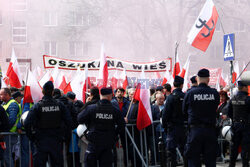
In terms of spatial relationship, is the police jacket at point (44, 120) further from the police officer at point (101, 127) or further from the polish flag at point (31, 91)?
the polish flag at point (31, 91)

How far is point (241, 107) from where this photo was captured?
269 inches

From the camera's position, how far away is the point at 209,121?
5758 mm

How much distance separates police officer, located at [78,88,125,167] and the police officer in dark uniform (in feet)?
3.21

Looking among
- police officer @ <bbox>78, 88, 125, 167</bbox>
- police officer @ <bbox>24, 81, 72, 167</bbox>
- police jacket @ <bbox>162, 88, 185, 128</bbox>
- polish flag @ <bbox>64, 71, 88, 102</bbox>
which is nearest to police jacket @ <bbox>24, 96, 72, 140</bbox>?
police officer @ <bbox>24, 81, 72, 167</bbox>

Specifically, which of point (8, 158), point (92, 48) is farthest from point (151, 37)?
point (8, 158)

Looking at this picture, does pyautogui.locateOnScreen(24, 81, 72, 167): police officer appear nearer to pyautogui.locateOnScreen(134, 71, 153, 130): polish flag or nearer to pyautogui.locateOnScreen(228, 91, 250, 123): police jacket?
pyautogui.locateOnScreen(134, 71, 153, 130): polish flag

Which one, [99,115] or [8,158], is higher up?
[99,115]

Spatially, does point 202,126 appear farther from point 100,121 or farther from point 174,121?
point 100,121

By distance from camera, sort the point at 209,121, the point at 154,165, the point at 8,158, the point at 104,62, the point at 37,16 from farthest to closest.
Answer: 1. the point at 37,16
2. the point at 104,62
3. the point at 154,165
4. the point at 8,158
5. the point at 209,121

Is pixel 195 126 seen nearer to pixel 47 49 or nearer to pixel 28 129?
pixel 28 129

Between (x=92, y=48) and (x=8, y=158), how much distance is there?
92.2ft

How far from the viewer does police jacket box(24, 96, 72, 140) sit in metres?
5.86

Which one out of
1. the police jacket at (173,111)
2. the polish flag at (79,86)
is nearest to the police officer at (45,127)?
the police jacket at (173,111)

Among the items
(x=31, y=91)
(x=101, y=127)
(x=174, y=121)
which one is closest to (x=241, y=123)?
(x=174, y=121)
